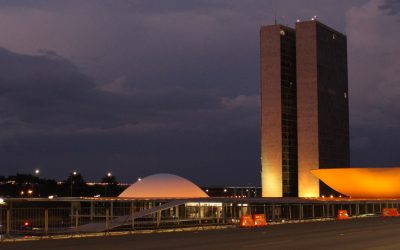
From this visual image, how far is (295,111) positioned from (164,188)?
49.7 m

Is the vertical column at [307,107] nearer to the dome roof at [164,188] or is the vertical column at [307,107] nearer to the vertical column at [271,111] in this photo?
the vertical column at [271,111]

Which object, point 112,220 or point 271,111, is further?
point 271,111

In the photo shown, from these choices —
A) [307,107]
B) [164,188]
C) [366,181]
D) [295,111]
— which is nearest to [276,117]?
[295,111]

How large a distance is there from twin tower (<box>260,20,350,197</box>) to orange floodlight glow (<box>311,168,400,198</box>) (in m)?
22.1

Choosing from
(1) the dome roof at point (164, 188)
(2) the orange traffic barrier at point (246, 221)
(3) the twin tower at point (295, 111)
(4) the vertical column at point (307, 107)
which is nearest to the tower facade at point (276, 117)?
(3) the twin tower at point (295, 111)

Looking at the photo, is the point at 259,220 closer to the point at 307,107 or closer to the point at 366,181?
the point at 366,181

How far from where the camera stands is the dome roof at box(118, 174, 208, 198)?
70.7m

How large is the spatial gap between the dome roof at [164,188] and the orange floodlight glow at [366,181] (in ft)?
69.8

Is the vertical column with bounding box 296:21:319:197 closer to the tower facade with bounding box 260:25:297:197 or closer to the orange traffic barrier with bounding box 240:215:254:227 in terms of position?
the tower facade with bounding box 260:25:297:197

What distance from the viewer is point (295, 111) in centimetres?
11556

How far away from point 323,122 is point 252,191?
2656 centimetres

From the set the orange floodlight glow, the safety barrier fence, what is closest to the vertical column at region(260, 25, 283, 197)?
the orange floodlight glow

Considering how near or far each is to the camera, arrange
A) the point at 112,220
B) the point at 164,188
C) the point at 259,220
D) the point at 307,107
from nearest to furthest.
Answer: the point at 259,220 → the point at 112,220 → the point at 164,188 → the point at 307,107

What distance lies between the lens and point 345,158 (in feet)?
394
